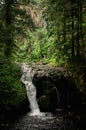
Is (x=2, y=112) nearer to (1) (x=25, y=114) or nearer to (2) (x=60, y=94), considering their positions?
(1) (x=25, y=114)

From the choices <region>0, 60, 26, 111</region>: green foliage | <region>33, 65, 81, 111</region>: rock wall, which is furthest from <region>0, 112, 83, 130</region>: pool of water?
<region>33, 65, 81, 111</region>: rock wall

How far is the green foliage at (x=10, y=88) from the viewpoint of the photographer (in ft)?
60.5

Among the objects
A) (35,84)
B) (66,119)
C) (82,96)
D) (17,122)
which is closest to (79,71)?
(82,96)

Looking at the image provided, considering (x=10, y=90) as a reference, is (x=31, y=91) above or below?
below

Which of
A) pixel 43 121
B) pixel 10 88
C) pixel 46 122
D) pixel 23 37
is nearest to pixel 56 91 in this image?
pixel 10 88

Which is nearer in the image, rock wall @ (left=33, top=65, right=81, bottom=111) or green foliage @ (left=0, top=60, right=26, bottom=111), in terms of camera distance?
green foliage @ (left=0, top=60, right=26, bottom=111)

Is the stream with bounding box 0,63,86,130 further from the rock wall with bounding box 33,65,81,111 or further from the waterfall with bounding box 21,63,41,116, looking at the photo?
the rock wall with bounding box 33,65,81,111

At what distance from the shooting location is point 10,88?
19.6 meters

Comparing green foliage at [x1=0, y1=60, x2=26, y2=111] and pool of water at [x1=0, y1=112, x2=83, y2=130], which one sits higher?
green foliage at [x1=0, y1=60, x2=26, y2=111]

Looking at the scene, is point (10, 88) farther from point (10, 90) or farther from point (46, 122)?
point (46, 122)

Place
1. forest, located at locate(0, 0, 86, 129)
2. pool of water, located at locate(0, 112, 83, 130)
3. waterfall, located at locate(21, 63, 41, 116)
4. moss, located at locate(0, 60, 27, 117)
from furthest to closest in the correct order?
waterfall, located at locate(21, 63, 41, 116)
forest, located at locate(0, 0, 86, 129)
moss, located at locate(0, 60, 27, 117)
pool of water, located at locate(0, 112, 83, 130)

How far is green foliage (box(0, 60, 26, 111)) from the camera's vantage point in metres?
18.5

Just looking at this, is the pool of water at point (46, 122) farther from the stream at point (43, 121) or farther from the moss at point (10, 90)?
the moss at point (10, 90)

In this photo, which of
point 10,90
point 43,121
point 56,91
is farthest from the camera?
point 56,91
